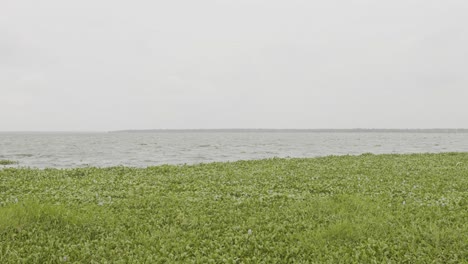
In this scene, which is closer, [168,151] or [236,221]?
[236,221]

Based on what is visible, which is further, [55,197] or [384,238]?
[55,197]

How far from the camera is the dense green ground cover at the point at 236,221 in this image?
842 centimetres

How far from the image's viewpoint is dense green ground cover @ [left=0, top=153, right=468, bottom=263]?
27.6 ft

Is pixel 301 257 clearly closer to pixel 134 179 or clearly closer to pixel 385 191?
pixel 385 191

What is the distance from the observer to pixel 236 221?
1088cm

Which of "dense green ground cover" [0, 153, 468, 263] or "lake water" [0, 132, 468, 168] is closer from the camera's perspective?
"dense green ground cover" [0, 153, 468, 263]

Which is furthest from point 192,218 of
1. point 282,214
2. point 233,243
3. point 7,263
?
point 7,263

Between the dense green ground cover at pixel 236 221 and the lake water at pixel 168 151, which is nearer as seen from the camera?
the dense green ground cover at pixel 236 221

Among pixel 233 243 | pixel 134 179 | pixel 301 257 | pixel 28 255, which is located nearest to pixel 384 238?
pixel 301 257

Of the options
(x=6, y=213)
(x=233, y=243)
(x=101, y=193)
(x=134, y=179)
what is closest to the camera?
(x=233, y=243)

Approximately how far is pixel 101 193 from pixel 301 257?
399 inches

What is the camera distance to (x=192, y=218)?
36.1ft

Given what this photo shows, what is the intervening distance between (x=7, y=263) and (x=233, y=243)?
219 inches

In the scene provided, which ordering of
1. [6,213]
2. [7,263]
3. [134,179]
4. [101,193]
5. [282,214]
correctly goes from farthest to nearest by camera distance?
[134,179] → [101,193] → [282,214] → [6,213] → [7,263]
